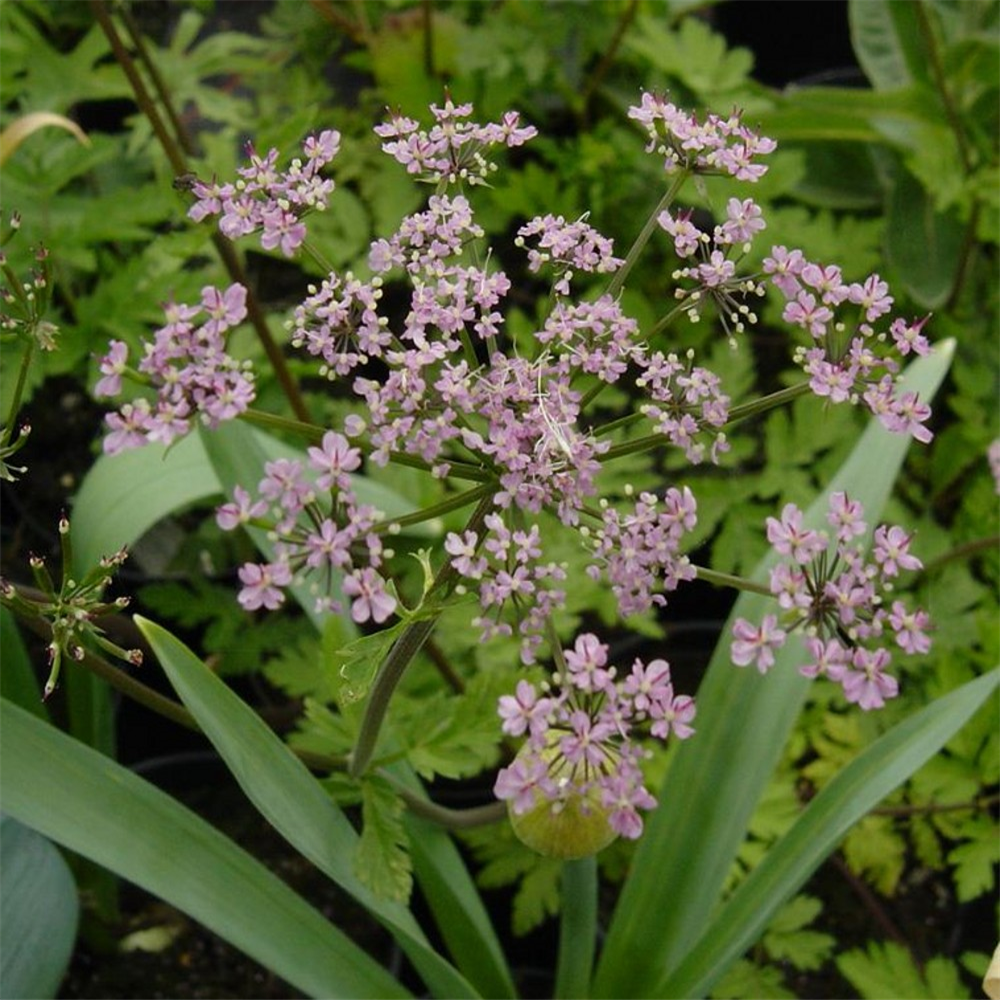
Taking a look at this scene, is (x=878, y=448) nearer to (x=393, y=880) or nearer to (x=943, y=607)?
(x=943, y=607)

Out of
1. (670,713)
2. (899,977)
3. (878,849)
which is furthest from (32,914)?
(878,849)

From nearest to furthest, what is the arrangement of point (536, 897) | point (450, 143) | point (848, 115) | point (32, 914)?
point (450, 143) < point (32, 914) < point (536, 897) < point (848, 115)

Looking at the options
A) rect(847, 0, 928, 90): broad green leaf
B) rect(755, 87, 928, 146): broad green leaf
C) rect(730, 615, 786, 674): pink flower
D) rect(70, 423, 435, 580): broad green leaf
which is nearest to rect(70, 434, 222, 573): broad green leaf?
rect(70, 423, 435, 580): broad green leaf

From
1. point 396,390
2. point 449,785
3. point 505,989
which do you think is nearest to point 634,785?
point 396,390

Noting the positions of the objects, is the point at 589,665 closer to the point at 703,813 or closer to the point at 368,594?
the point at 368,594

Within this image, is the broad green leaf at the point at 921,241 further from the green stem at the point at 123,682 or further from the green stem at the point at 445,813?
the green stem at the point at 123,682
